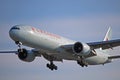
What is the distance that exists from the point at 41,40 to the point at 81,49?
5784 mm

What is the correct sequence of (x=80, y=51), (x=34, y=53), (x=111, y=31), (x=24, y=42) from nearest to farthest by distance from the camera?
(x=24, y=42), (x=80, y=51), (x=34, y=53), (x=111, y=31)

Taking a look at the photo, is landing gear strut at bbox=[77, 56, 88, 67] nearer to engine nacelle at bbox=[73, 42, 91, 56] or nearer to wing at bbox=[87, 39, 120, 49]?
wing at bbox=[87, 39, 120, 49]

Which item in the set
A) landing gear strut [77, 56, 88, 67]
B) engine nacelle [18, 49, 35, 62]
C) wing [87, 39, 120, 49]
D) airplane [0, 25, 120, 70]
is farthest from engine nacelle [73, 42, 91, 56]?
engine nacelle [18, 49, 35, 62]

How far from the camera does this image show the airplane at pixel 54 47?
49312mm

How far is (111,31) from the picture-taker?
238ft

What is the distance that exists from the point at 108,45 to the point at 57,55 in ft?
23.4

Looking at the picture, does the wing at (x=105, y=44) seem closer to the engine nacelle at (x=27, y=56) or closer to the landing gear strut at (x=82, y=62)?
the landing gear strut at (x=82, y=62)

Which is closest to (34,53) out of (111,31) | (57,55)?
(57,55)

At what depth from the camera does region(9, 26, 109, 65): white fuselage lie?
4900 centimetres

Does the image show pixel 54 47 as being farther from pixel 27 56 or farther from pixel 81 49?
pixel 27 56

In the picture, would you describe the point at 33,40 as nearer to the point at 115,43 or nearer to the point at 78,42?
the point at 78,42

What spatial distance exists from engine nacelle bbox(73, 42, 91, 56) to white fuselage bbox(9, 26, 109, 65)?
1260 mm

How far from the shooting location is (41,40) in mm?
49969

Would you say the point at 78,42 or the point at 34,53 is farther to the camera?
the point at 34,53
